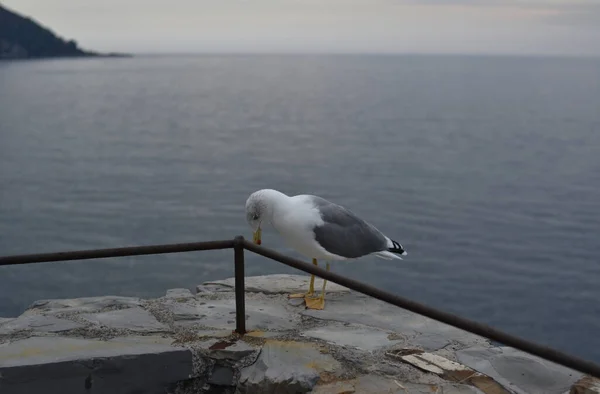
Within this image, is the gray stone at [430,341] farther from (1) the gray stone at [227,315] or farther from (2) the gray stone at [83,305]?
(2) the gray stone at [83,305]

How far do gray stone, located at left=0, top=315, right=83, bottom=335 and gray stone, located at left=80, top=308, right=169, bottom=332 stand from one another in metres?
0.17

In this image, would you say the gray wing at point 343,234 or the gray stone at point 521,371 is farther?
the gray wing at point 343,234

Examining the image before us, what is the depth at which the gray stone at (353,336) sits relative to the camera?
16.1 feet

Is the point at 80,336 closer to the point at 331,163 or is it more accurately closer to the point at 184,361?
the point at 184,361

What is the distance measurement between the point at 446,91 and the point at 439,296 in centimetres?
6620

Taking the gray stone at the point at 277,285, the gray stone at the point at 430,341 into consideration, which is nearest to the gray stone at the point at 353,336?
the gray stone at the point at 430,341

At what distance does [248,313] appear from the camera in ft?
17.9

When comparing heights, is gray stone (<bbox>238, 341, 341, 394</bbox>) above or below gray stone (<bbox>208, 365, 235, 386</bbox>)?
above

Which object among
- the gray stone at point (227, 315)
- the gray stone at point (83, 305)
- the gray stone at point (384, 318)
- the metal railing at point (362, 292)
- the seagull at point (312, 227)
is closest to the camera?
the metal railing at point (362, 292)

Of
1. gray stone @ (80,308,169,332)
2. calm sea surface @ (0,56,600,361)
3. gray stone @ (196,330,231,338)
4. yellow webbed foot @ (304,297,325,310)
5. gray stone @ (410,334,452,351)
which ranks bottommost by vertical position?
calm sea surface @ (0,56,600,361)

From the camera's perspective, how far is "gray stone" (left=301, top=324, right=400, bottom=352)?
4910 millimetres

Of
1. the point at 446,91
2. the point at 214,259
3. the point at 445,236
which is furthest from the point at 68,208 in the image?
the point at 446,91

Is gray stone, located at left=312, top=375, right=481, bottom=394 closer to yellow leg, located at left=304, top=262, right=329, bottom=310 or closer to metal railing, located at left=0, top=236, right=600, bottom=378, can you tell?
metal railing, located at left=0, top=236, right=600, bottom=378

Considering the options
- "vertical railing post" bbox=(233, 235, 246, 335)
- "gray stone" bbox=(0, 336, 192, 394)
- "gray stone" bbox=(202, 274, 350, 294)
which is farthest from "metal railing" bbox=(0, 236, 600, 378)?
"gray stone" bbox=(202, 274, 350, 294)
